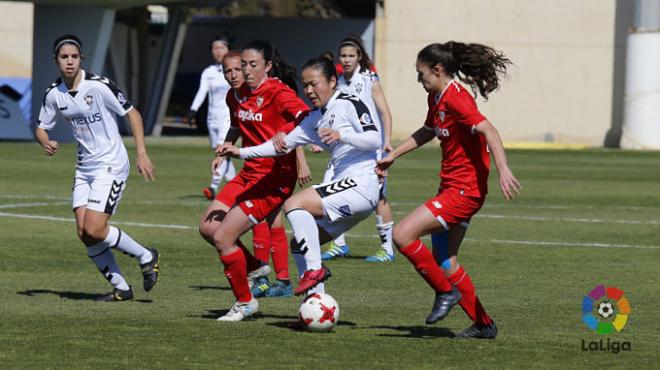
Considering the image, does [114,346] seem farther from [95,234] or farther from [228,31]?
Answer: [228,31]

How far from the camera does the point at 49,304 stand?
10594mm

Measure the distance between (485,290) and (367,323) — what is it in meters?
2.27

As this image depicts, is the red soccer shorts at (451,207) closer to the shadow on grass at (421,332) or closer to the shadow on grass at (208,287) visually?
the shadow on grass at (421,332)

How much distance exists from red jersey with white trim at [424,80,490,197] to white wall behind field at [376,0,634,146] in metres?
35.3

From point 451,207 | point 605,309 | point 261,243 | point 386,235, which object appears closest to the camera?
point 451,207

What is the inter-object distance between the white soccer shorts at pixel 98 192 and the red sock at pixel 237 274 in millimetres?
1445

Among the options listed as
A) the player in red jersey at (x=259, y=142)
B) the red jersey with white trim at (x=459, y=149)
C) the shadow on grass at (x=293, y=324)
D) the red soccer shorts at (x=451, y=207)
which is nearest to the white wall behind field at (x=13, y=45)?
the player in red jersey at (x=259, y=142)

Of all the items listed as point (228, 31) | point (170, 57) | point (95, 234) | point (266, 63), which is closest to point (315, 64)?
point (266, 63)

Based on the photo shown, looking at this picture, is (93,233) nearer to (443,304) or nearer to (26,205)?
(443,304)

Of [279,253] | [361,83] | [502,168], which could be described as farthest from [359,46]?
[502,168]

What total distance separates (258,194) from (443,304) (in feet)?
6.29

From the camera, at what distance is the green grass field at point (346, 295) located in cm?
850

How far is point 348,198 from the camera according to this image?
9875mm

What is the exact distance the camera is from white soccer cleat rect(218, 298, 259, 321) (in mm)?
9914
